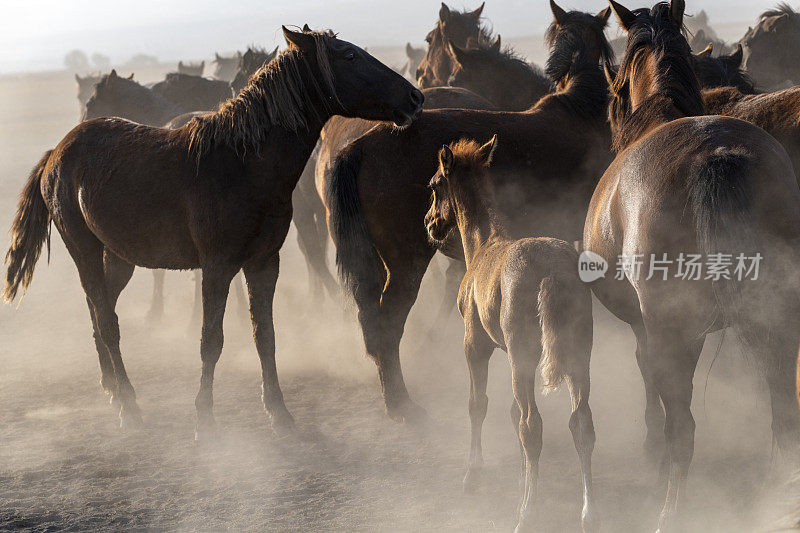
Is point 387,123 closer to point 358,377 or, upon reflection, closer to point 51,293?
point 358,377

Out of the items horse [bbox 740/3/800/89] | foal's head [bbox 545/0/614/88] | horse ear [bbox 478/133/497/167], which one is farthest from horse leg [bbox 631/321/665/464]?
horse [bbox 740/3/800/89]

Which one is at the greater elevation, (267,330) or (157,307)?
(267,330)

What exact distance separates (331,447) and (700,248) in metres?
2.83

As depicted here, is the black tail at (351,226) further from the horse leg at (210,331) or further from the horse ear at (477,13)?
the horse ear at (477,13)

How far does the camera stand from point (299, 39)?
5.17 m

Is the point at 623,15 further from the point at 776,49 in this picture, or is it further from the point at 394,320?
the point at 776,49

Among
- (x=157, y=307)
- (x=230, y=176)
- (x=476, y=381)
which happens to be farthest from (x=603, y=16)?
(x=157, y=307)

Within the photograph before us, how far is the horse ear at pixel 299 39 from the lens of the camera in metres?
5.12

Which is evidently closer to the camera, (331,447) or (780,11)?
(331,447)

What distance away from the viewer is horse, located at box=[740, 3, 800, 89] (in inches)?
396

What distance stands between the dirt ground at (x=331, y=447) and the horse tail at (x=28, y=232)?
1061mm

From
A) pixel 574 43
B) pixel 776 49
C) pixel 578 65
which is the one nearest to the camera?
pixel 578 65

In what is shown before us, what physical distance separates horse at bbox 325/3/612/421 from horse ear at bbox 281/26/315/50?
0.83m

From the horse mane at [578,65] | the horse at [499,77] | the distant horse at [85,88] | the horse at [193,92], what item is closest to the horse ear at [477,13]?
the horse at [499,77]
